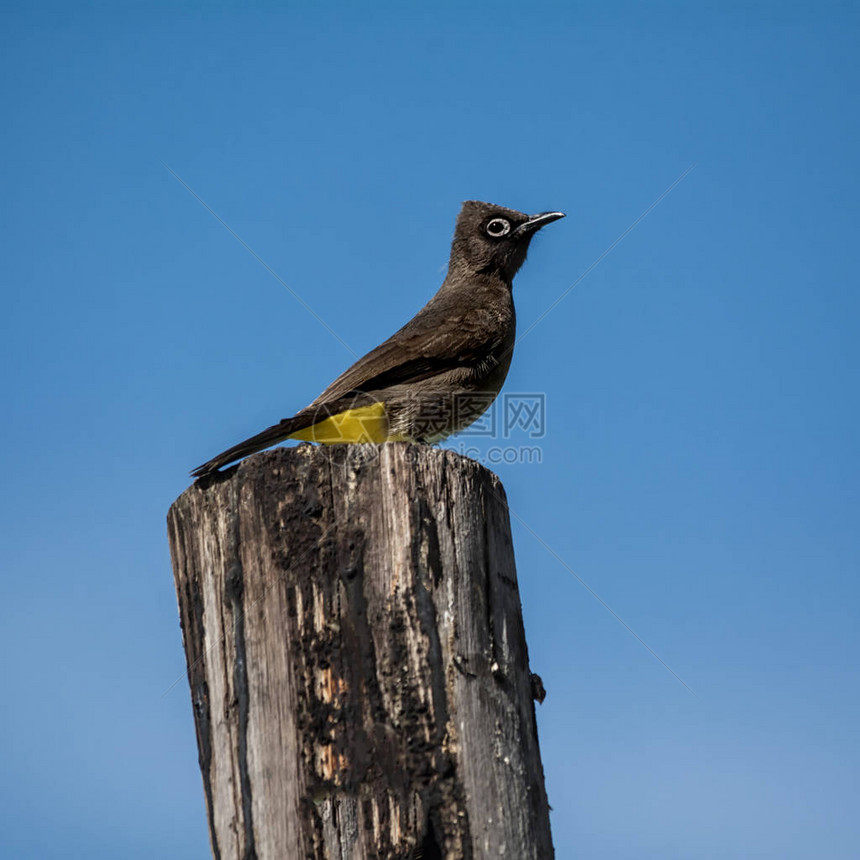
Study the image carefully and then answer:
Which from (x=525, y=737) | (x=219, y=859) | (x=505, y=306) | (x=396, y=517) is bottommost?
(x=219, y=859)

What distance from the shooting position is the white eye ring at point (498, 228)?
8.48 m

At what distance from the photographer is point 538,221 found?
8.42 m

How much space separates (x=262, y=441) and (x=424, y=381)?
1.66m

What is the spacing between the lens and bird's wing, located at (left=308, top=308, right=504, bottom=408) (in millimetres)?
6367

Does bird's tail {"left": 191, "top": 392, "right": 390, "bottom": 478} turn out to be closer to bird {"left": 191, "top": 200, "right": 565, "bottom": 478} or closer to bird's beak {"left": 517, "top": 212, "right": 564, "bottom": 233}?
bird {"left": 191, "top": 200, "right": 565, "bottom": 478}

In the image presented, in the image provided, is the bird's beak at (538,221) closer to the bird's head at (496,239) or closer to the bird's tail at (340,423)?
the bird's head at (496,239)

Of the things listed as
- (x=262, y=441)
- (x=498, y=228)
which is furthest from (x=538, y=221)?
(x=262, y=441)

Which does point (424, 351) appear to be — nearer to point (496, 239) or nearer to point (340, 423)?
point (340, 423)

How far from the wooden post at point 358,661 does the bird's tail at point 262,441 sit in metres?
0.82

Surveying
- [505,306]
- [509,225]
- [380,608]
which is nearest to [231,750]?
[380,608]

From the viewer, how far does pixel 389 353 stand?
661 cm

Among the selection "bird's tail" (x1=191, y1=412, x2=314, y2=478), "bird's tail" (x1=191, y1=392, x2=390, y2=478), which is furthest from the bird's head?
"bird's tail" (x1=191, y1=412, x2=314, y2=478)

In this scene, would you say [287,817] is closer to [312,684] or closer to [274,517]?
[312,684]

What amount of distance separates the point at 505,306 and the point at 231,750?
5089 mm
